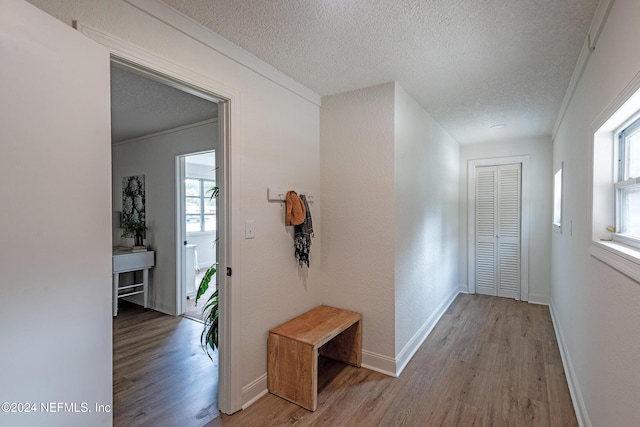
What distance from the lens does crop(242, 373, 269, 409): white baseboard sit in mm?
2076

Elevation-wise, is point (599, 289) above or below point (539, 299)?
above

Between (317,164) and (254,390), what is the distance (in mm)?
1871

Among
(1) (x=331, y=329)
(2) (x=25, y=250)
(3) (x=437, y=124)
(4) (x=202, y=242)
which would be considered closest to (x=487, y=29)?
(3) (x=437, y=124)

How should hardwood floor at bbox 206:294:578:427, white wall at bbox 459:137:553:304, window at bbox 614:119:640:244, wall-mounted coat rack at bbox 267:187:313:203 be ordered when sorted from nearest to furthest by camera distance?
window at bbox 614:119:640:244 < hardwood floor at bbox 206:294:578:427 < wall-mounted coat rack at bbox 267:187:313:203 < white wall at bbox 459:137:553:304

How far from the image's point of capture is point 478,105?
3004mm

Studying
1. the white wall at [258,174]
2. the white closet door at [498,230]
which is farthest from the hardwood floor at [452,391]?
the white closet door at [498,230]

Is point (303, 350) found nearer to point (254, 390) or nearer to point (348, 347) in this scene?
point (254, 390)

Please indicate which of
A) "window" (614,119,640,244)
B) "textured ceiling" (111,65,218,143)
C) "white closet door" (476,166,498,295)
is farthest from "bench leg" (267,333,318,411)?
"white closet door" (476,166,498,295)

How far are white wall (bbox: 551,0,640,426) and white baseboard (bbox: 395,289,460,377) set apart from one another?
1.14 m

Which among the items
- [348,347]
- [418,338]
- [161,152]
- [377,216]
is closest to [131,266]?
[161,152]

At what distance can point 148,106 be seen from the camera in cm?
296

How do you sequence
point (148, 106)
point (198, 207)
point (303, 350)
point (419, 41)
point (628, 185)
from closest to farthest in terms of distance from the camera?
1. point (628, 185)
2. point (419, 41)
3. point (303, 350)
4. point (148, 106)
5. point (198, 207)

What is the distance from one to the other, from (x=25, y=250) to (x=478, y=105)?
3444mm

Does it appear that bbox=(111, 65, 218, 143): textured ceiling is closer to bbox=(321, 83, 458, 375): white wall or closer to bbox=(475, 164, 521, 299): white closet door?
bbox=(321, 83, 458, 375): white wall
